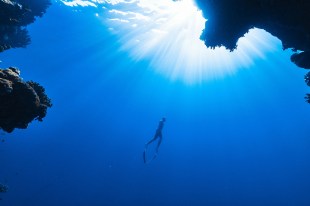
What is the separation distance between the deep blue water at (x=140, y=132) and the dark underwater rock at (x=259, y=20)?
27.0 m

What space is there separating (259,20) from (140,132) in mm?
114385

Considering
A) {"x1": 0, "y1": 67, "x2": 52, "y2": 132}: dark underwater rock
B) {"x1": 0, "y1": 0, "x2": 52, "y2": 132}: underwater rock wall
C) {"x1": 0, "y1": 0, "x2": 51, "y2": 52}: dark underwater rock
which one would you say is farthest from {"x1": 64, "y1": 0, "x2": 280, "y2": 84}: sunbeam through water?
{"x1": 0, "y1": 67, "x2": 52, "y2": 132}: dark underwater rock

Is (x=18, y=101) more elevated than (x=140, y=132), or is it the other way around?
(x=140, y=132)

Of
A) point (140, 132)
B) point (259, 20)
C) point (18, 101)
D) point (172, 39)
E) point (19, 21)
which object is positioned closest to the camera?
point (18, 101)

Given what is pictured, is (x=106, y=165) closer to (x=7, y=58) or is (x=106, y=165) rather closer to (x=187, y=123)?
(x=187, y=123)

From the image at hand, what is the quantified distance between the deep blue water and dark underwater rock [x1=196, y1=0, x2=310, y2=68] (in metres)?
27.0

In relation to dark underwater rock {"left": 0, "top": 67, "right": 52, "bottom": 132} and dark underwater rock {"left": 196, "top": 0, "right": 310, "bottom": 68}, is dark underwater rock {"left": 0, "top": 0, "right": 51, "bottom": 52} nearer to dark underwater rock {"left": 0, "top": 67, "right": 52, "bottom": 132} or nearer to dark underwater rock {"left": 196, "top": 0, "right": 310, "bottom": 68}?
dark underwater rock {"left": 0, "top": 67, "right": 52, "bottom": 132}

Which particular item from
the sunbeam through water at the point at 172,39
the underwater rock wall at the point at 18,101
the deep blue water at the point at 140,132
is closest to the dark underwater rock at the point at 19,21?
the underwater rock wall at the point at 18,101

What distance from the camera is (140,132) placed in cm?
12288

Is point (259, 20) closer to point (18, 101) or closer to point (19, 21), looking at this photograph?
point (18, 101)

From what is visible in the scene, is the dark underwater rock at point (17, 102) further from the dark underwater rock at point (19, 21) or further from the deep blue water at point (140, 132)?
the deep blue water at point (140, 132)

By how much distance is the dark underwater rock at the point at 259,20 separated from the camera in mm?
8492

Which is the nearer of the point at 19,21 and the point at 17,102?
the point at 17,102

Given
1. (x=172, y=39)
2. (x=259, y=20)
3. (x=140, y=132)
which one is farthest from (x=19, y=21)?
(x=140, y=132)
